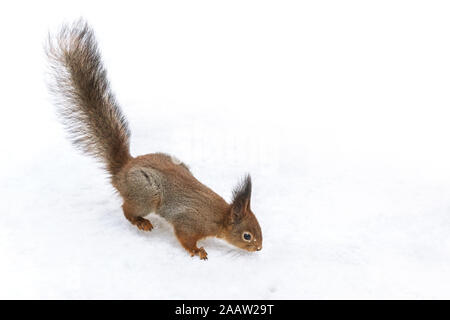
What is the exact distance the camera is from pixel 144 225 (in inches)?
165

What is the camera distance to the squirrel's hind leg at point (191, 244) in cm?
395

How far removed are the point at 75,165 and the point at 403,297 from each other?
3.23 metres

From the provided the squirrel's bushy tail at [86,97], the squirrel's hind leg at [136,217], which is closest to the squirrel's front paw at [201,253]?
the squirrel's hind leg at [136,217]

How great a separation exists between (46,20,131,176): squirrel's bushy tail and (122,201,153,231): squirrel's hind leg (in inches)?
13.1

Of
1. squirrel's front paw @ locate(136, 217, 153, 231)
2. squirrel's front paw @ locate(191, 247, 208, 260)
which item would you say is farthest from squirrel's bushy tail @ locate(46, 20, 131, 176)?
squirrel's front paw @ locate(191, 247, 208, 260)

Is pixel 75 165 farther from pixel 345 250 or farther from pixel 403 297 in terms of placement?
pixel 403 297

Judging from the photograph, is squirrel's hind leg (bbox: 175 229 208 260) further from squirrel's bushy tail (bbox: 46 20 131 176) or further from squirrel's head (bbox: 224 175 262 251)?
squirrel's bushy tail (bbox: 46 20 131 176)

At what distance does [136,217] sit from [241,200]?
2.98ft

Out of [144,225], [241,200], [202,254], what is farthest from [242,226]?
[144,225]

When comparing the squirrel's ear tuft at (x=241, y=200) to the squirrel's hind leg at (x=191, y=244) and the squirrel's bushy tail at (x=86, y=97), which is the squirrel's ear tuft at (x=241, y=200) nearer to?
the squirrel's hind leg at (x=191, y=244)

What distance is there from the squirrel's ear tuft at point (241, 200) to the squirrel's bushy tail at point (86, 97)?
3.38 feet

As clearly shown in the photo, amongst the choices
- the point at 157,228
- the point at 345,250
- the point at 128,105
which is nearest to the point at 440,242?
the point at 345,250

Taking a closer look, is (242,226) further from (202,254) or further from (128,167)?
(128,167)
